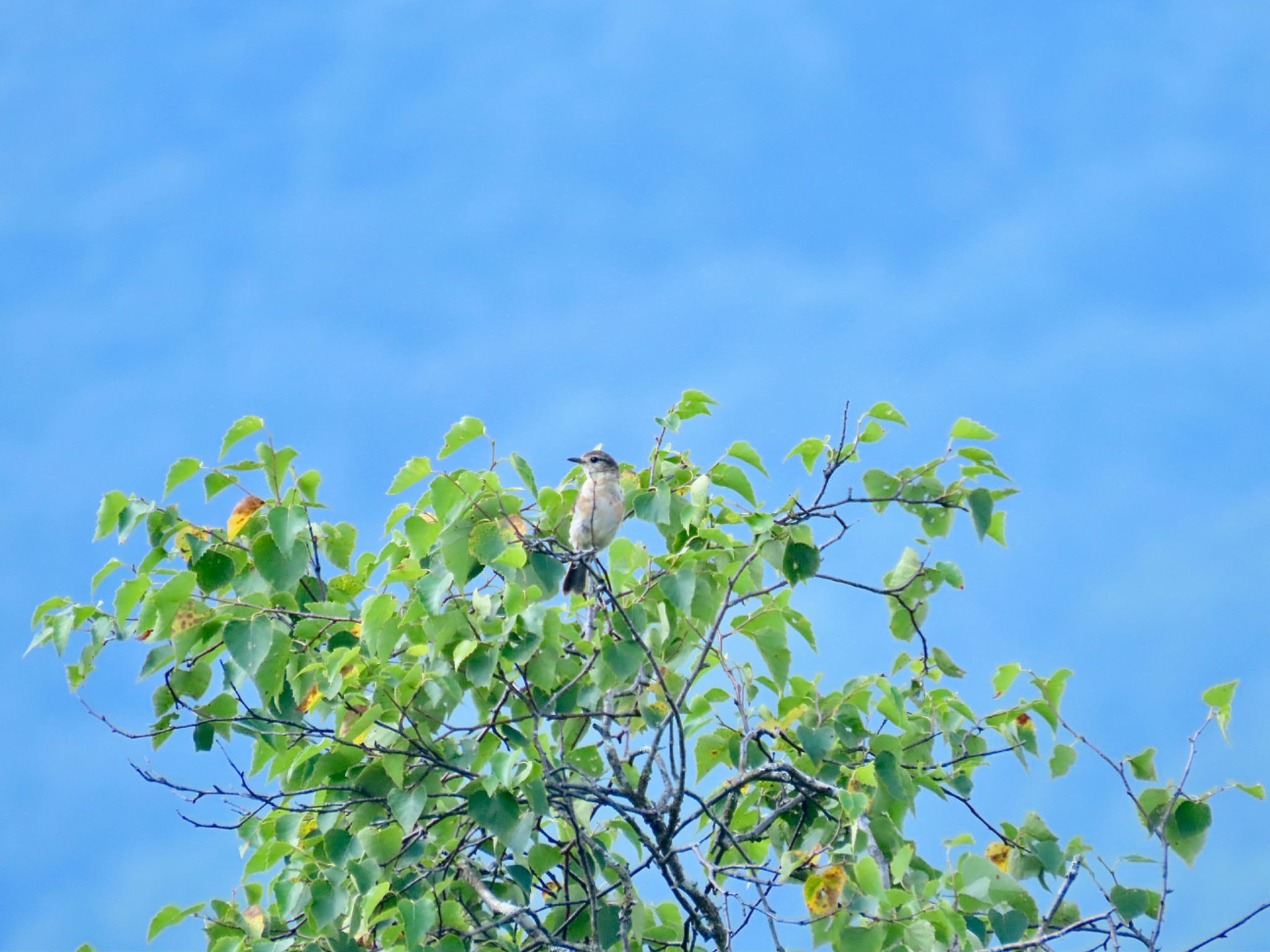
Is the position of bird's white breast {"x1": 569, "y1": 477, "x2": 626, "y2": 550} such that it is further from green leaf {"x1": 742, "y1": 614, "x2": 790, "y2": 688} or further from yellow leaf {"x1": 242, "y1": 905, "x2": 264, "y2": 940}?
yellow leaf {"x1": 242, "y1": 905, "x2": 264, "y2": 940}

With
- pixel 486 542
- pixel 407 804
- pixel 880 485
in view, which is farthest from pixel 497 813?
pixel 880 485

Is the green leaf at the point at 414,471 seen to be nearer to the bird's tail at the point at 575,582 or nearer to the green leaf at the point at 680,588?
the green leaf at the point at 680,588

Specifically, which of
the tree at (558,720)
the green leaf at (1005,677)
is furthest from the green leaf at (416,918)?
the green leaf at (1005,677)

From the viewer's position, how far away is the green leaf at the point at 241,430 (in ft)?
16.3

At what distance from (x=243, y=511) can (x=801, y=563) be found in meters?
2.31

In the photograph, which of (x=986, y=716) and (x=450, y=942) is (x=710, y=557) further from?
(x=450, y=942)

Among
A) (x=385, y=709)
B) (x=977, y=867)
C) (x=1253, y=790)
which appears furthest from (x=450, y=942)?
(x=1253, y=790)

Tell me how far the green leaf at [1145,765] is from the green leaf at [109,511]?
14.3ft

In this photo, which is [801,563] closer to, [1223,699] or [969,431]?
[969,431]

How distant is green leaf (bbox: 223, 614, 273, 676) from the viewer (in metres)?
4.70

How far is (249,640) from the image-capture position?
15.5 ft

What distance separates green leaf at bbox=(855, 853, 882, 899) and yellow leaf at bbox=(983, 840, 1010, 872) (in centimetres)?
147

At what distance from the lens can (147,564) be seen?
5.29 metres

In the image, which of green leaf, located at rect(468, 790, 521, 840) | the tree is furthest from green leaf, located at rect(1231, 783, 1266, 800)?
green leaf, located at rect(468, 790, 521, 840)
